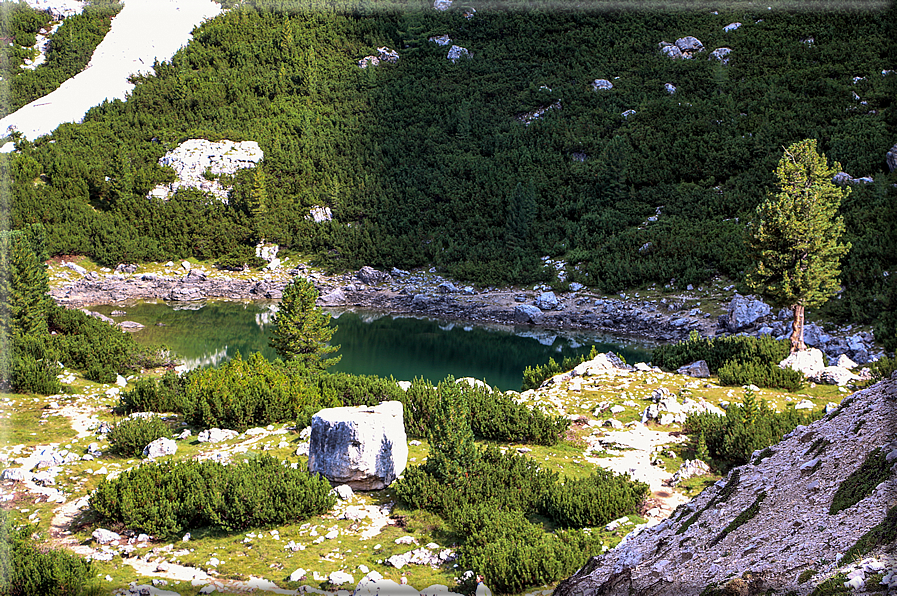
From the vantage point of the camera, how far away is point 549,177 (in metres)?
50.6

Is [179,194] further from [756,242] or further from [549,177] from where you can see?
[756,242]

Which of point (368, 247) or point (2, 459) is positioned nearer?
point (2, 459)

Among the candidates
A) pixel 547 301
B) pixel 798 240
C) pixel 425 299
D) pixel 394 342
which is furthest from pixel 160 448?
pixel 425 299

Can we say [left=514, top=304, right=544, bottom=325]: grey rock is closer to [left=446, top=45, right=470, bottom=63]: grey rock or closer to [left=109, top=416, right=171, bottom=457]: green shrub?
[left=109, top=416, right=171, bottom=457]: green shrub

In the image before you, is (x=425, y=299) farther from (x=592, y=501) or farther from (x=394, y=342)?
(x=592, y=501)

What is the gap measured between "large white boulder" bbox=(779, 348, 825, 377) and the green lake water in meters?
8.88

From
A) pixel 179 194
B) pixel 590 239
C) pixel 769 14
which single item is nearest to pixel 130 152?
pixel 179 194

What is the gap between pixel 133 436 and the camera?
428 inches

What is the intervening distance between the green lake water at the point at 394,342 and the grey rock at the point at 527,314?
3.82 feet

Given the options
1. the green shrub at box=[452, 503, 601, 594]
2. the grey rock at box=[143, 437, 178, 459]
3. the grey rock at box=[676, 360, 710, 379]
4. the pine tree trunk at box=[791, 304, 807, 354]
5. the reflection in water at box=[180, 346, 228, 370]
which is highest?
the green shrub at box=[452, 503, 601, 594]

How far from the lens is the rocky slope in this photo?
9.91ft

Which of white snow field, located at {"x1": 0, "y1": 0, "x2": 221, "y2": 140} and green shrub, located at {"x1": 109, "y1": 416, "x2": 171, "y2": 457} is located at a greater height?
white snow field, located at {"x1": 0, "y1": 0, "x2": 221, "y2": 140}

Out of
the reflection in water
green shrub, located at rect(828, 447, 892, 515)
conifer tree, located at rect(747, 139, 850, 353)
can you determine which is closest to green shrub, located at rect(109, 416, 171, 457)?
green shrub, located at rect(828, 447, 892, 515)

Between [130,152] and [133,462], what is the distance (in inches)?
2014
